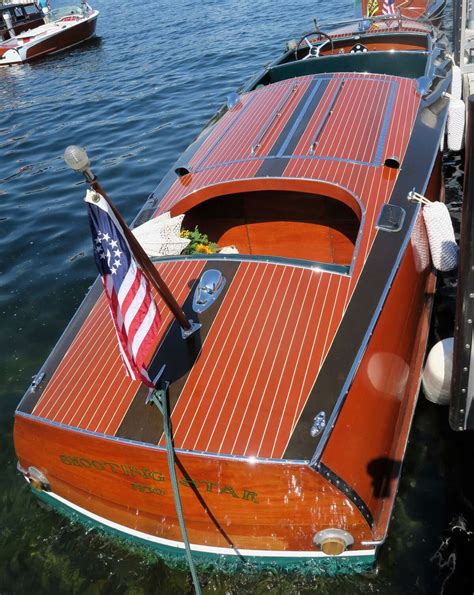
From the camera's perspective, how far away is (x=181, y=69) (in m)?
18.9

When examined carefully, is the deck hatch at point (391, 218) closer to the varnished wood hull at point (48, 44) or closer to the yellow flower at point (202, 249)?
the yellow flower at point (202, 249)

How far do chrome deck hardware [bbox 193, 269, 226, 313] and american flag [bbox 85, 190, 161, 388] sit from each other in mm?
Answer: 999

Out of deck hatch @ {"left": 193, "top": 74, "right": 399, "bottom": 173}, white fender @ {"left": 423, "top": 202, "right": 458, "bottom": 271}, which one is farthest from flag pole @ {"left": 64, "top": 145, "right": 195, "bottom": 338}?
white fender @ {"left": 423, "top": 202, "right": 458, "bottom": 271}

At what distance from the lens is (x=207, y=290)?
481 centimetres

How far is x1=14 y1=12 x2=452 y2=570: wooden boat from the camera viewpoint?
12.4 ft

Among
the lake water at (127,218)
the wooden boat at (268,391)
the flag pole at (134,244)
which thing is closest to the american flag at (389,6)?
the lake water at (127,218)

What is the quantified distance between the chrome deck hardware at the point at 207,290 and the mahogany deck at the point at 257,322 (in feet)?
0.38

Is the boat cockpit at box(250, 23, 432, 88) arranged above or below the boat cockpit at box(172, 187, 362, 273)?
above

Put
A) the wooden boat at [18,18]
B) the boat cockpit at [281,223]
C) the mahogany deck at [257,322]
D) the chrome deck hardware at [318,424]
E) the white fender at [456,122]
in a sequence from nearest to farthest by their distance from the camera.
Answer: the chrome deck hardware at [318,424]
the mahogany deck at [257,322]
the boat cockpit at [281,223]
the white fender at [456,122]
the wooden boat at [18,18]

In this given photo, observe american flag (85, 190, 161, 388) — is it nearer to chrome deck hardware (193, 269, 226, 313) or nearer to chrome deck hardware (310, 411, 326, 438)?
chrome deck hardware (193, 269, 226, 313)

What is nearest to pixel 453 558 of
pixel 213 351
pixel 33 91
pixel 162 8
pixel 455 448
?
pixel 455 448

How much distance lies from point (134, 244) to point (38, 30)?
26.8 metres

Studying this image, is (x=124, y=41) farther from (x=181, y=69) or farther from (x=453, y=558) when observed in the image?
(x=453, y=558)

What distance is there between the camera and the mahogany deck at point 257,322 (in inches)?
157
